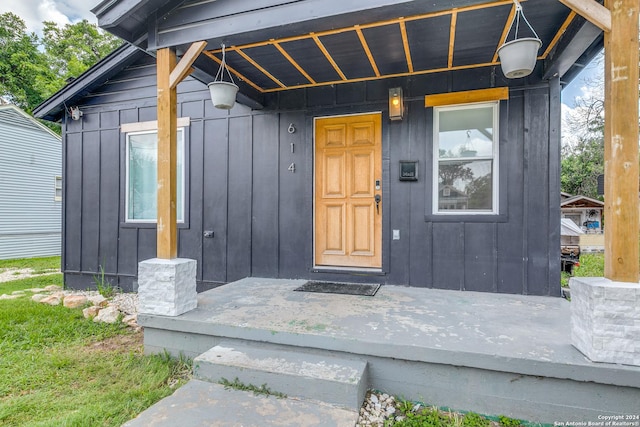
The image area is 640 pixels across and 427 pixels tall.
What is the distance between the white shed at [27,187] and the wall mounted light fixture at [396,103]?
11542 millimetres

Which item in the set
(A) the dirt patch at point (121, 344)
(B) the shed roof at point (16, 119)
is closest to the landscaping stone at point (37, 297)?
(A) the dirt patch at point (121, 344)

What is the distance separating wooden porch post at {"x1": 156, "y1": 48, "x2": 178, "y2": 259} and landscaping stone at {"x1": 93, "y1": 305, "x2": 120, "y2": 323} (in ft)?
4.98

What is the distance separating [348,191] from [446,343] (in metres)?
2.20

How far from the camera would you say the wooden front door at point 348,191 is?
3.85 meters

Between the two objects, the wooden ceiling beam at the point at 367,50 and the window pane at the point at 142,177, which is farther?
the window pane at the point at 142,177

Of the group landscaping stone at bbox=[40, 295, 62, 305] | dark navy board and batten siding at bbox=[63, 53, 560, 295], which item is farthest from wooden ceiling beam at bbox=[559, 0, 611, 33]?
landscaping stone at bbox=[40, 295, 62, 305]

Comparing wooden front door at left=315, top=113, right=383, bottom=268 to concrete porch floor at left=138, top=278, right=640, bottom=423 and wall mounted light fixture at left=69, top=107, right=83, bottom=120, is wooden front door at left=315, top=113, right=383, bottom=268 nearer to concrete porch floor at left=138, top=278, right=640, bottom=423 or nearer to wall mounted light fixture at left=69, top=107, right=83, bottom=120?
concrete porch floor at left=138, top=278, right=640, bottom=423

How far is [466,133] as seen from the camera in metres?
3.55

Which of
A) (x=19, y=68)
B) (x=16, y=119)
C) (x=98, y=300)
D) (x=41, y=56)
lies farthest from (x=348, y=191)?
(x=41, y=56)

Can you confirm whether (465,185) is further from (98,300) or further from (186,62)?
(98,300)

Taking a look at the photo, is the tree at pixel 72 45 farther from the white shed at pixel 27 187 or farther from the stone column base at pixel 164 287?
Answer: the stone column base at pixel 164 287

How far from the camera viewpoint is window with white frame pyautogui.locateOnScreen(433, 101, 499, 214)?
3.46 meters

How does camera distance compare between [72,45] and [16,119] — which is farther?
[72,45]

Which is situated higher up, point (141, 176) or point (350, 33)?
point (350, 33)
